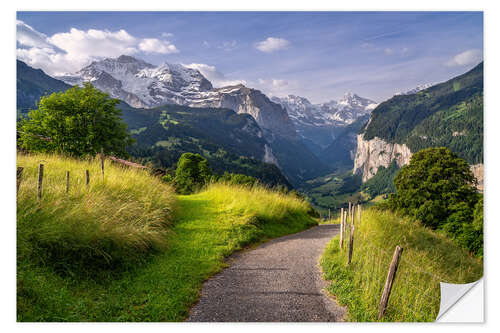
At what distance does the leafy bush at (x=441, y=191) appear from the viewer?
58.0ft

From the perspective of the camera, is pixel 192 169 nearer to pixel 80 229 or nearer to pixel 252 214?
pixel 252 214

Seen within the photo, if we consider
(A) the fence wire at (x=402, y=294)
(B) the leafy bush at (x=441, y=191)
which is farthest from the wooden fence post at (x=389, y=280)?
(B) the leafy bush at (x=441, y=191)

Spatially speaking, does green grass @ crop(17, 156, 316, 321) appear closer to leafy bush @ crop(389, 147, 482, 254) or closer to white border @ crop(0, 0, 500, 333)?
white border @ crop(0, 0, 500, 333)

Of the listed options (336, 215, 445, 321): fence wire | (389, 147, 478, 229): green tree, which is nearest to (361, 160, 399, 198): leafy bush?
(389, 147, 478, 229): green tree

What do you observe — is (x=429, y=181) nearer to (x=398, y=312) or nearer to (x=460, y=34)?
(x=460, y=34)

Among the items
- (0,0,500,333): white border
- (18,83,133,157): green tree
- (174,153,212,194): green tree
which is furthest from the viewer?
(174,153,212,194): green tree

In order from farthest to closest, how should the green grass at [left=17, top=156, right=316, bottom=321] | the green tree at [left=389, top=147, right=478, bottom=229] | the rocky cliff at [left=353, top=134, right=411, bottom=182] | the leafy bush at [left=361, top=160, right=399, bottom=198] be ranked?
the leafy bush at [left=361, top=160, right=399, bottom=198], the rocky cliff at [left=353, top=134, right=411, bottom=182], the green tree at [left=389, top=147, right=478, bottom=229], the green grass at [left=17, top=156, right=316, bottom=321]

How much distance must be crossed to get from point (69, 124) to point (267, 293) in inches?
520

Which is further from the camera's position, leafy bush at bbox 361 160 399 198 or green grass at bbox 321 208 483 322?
leafy bush at bbox 361 160 399 198

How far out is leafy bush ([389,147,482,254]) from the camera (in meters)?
17.7

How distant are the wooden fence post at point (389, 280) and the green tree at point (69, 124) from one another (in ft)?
46.9

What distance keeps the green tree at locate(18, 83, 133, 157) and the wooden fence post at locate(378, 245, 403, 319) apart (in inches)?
563

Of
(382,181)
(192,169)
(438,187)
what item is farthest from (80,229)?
(382,181)
